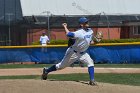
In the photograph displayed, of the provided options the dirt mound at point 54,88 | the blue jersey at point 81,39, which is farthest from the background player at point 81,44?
the dirt mound at point 54,88

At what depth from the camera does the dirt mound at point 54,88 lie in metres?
10.6

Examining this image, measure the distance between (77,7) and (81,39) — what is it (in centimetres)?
2911

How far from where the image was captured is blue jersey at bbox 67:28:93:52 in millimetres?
11727

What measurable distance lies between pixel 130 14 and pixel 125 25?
8.82 feet

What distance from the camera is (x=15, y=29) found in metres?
38.7

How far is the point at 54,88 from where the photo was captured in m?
10.8

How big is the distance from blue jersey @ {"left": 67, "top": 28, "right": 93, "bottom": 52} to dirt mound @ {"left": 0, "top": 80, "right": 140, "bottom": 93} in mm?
974

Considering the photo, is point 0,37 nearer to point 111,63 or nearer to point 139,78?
point 111,63

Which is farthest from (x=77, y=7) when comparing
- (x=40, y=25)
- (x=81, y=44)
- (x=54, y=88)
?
(x=54, y=88)

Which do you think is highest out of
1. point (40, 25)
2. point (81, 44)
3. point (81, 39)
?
point (40, 25)

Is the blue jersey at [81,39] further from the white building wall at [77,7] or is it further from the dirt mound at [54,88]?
the white building wall at [77,7]

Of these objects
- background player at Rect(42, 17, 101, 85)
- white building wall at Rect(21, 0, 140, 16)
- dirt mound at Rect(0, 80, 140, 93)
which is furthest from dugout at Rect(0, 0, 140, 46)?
dirt mound at Rect(0, 80, 140, 93)

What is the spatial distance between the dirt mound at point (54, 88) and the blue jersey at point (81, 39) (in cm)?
97

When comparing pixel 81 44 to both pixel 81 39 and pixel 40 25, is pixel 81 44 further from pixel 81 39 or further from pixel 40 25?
pixel 40 25
